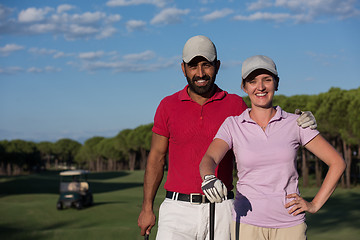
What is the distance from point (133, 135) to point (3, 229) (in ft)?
235

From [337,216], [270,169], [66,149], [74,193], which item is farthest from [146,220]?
[66,149]

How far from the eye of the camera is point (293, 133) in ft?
12.3

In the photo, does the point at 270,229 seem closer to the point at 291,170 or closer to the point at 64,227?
the point at 291,170

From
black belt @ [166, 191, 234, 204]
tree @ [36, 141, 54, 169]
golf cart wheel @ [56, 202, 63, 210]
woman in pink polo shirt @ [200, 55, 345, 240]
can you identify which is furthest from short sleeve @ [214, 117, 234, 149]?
tree @ [36, 141, 54, 169]

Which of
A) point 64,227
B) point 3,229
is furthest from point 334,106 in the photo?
point 3,229

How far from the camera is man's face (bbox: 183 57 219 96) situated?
4.89 m

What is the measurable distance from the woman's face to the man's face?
1.07 metres

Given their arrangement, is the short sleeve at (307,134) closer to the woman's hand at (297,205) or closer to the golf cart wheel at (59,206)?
the woman's hand at (297,205)

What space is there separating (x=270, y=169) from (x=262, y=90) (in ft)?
1.97

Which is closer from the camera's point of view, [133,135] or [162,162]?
[162,162]

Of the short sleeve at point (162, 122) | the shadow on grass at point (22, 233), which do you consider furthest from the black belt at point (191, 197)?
the shadow on grass at point (22, 233)

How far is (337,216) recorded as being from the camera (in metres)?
25.9

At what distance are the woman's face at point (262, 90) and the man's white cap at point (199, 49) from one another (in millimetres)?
1039

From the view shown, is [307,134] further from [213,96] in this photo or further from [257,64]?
[213,96]
